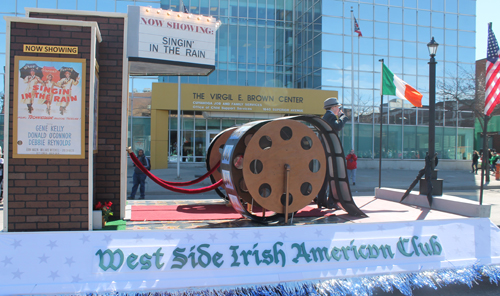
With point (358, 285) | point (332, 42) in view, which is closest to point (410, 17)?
point (332, 42)

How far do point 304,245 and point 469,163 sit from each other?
31.6 m

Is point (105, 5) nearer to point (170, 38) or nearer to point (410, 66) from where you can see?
point (170, 38)

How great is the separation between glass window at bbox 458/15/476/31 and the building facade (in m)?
0.09

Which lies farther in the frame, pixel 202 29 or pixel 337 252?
Answer: pixel 202 29

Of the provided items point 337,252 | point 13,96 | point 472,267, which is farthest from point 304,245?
point 13,96

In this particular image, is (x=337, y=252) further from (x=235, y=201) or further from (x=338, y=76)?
(x=338, y=76)

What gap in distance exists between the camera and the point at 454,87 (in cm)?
3008

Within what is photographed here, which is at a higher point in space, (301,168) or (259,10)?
(259,10)

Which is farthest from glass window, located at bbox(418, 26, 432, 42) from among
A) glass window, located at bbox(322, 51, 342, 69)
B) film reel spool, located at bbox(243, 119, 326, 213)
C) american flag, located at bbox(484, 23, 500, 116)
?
film reel spool, located at bbox(243, 119, 326, 213)

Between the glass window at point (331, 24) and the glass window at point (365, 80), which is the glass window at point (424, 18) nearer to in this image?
the glass window at point (365, 80)

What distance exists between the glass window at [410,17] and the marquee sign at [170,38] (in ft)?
96.1

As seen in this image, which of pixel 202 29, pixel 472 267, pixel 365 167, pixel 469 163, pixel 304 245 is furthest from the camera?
pixel 469 163

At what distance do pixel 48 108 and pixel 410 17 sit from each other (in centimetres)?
3246

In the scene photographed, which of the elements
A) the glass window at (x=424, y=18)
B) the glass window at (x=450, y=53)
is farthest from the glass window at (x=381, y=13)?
the glass window at (x=450, y=53)
